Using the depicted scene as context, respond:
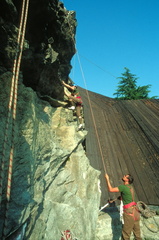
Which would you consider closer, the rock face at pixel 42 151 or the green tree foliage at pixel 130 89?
the rock face at pixel 42 151

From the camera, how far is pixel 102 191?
5918 millimetres

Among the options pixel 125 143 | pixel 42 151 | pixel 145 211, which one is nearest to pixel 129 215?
pixel 145 211

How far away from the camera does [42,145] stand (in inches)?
155

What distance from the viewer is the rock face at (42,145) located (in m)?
2.82

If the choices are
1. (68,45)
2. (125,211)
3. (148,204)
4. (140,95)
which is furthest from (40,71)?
(140,95)

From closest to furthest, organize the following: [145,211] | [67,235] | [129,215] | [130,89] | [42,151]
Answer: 1. [67,235]
2. [42,151]
3. [129,215]
4. [145,211]
5. [130,89]

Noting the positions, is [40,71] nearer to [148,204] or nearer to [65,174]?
[65,174]

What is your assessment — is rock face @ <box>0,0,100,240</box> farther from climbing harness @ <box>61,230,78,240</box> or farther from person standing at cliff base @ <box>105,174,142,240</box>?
person standing at cliff base @ <box>105,174,142,240</box>

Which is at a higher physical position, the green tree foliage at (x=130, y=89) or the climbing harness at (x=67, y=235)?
the green tree foliage at (x=130, y=89)

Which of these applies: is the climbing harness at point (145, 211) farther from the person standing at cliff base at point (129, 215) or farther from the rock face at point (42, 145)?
the rock face at point (42, 145)

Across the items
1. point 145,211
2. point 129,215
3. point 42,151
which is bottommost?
point 145,211

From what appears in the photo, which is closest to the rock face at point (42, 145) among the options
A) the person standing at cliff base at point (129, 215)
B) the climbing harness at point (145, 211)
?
the person standing at cliff base at point (129, 215)

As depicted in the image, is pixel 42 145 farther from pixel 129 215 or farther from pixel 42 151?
pixel 129 215

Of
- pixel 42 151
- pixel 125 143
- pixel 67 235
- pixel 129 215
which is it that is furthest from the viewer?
pixel 125 143
